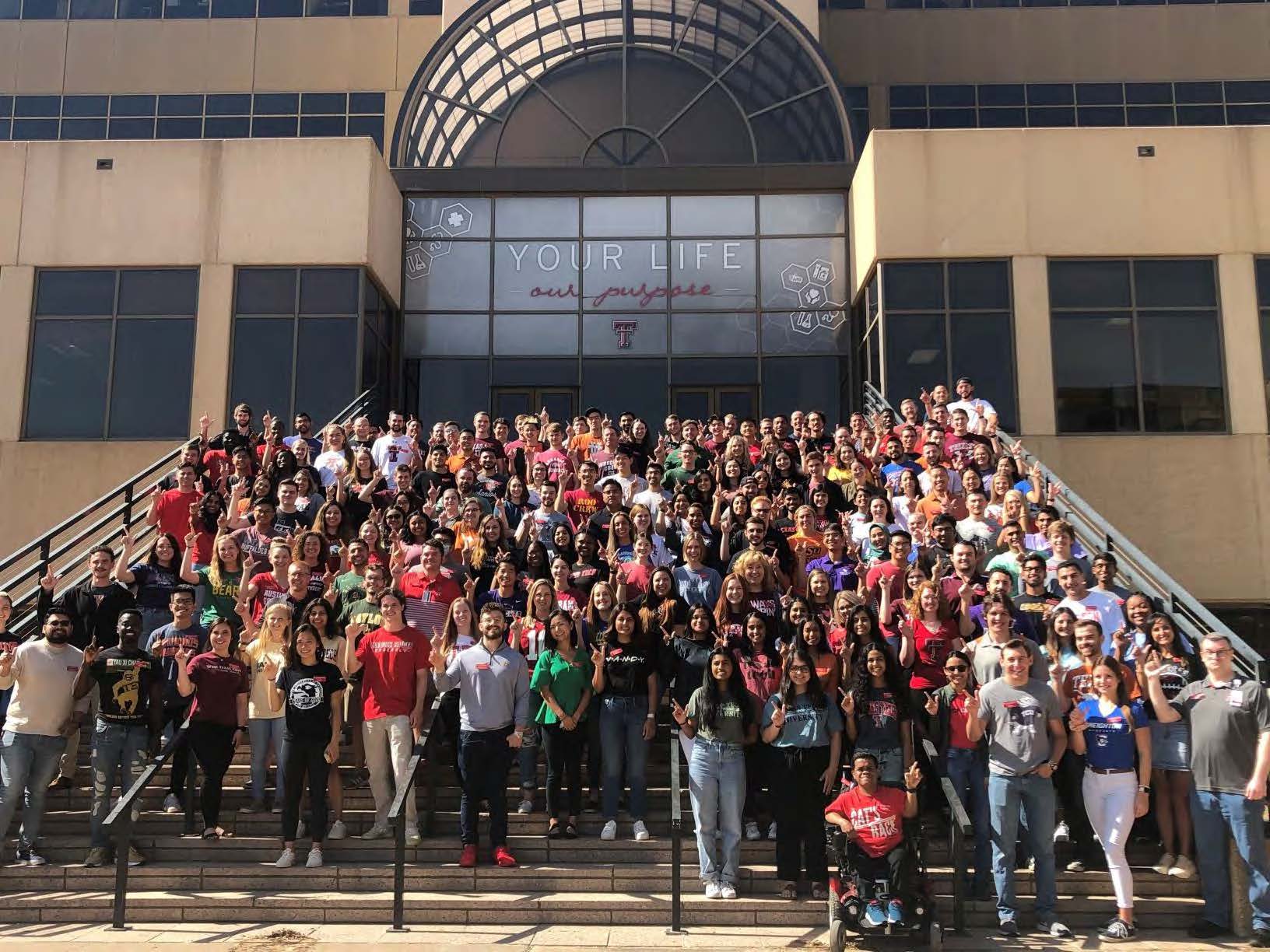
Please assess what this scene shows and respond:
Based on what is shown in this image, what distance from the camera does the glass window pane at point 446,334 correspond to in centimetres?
1995

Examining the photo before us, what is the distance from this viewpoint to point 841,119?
20.0 metres

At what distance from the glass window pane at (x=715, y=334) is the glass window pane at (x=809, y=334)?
0.34m

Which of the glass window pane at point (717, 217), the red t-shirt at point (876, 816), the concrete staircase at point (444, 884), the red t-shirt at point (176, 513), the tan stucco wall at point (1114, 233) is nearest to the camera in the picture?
the red t-shirt at point (876, 816)

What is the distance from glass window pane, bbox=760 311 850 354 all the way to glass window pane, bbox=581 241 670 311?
1653 mm

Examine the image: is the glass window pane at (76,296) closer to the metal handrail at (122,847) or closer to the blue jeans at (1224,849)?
the metal handrail at (122,847)

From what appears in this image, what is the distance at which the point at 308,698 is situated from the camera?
8.53 meters

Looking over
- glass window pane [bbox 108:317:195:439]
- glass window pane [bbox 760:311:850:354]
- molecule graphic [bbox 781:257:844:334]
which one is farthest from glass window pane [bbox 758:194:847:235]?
glass window pane [bbox 108:317:195:439]

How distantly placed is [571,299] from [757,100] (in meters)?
4.95

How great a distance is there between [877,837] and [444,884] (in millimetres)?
3180

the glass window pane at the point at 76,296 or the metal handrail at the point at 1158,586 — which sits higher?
the glass window pane at the point at 76,296

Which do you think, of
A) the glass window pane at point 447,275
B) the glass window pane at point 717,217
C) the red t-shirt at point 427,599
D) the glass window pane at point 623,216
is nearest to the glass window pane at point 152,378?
the glass window pane at point 447,275

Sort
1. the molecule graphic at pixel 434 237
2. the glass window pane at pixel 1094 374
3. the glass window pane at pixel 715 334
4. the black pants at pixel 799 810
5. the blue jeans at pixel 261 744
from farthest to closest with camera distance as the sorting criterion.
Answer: the molecule graphic at pixel 434 237 → the glass window pane at pixel 715 334 → the glass window pane at pixel 1094 374 → the blue jeans at pixel 261 744 → the black pants at pixel 799 810

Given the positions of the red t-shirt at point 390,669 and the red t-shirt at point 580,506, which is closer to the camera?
the red t-shirt at point 390,669

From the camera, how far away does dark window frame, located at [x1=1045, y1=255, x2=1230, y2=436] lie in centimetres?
1736
